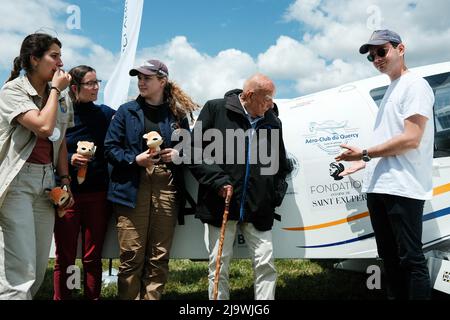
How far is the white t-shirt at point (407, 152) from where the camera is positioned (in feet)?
9.20

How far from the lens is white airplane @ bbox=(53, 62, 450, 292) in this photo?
3.62 m

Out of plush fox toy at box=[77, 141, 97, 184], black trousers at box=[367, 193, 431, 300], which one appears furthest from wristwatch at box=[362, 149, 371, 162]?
plush fox toy at box=[77, 141, 97, 184]

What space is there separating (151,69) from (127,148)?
67 centimetres

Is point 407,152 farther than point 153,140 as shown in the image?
No

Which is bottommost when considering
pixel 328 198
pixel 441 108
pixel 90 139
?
pixel 328 198

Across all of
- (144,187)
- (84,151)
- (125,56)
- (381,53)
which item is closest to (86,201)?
(84,151)

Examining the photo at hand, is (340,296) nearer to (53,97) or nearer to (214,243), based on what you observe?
(214,243)

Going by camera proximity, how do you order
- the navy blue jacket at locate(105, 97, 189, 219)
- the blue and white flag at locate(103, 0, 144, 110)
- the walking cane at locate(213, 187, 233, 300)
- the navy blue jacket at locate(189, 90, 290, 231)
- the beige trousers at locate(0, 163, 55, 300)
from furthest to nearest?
the blue and white flag at locate(103, 0, 144, 110) < the navy blue jacket at locate(105, 97, 189, 219) < the navy blue jacket at locate(189, 90, 290, 231) < the walking cane at locate(213, 187, 233, 300) < the beige trousers at locate(0, 163, 55, 300)

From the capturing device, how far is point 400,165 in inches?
113

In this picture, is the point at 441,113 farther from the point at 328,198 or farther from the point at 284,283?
the point at 284,283

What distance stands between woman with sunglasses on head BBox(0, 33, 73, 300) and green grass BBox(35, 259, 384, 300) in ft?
6.50

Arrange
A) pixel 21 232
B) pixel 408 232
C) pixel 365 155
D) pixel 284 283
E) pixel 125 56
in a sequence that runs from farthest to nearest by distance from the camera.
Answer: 1. pixel 125 56
2. pixel 284 283
3. pixel 365 155
4. pixel 408 232
5. pixel 21 232

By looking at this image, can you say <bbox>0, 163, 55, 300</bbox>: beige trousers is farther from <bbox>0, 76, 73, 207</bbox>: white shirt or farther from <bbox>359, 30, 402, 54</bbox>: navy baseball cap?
<bbox>359, 30, 402, 54</bbox>: navy baseball cap
